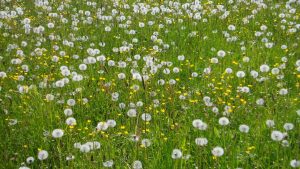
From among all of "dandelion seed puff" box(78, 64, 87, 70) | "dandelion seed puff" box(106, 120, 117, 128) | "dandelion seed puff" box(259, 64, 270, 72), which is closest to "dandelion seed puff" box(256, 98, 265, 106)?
"dandelion seed puff" box(259, 64, 270, 72)

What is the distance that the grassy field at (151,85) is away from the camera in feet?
12.2

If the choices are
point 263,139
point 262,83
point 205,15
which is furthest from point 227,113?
point 205,15

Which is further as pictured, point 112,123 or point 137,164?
point 112,123

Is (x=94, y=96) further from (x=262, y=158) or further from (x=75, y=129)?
(x=262, y=158)

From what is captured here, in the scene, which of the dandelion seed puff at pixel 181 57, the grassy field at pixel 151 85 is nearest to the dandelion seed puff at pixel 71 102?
the grassy field at pixel 151 85

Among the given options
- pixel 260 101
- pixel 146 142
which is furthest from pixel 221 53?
pixel 146 142

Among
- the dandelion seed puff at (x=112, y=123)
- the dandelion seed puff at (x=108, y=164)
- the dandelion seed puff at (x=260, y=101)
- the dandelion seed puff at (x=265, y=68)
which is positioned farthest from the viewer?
the dandelion seed puff at (x=265, y=68)

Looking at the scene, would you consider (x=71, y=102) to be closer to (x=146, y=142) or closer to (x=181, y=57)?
(x=146, y=142)

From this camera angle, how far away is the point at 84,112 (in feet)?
15.5

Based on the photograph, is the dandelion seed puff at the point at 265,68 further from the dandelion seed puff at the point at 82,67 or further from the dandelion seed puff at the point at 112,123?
the dandelion seed puff at the point at 82,67

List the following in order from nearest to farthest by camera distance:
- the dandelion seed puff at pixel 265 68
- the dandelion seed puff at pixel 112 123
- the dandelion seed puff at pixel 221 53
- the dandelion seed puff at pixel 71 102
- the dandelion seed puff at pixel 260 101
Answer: the dandelion seed puff at pixel 112 123, the dandelion seed puff at pixel 260 101, the dandelion seed puff at pixel 71 102, the dandelion seed puff at pixel 265 68, the dandelion seed puff at pixel 221 53

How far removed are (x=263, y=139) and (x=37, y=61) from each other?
339 cm

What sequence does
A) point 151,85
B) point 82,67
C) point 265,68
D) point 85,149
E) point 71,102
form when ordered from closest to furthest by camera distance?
point 85,149, point 71,102, point 265,68, point 151,85, point 82,67

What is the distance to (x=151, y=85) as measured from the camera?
518 cm
